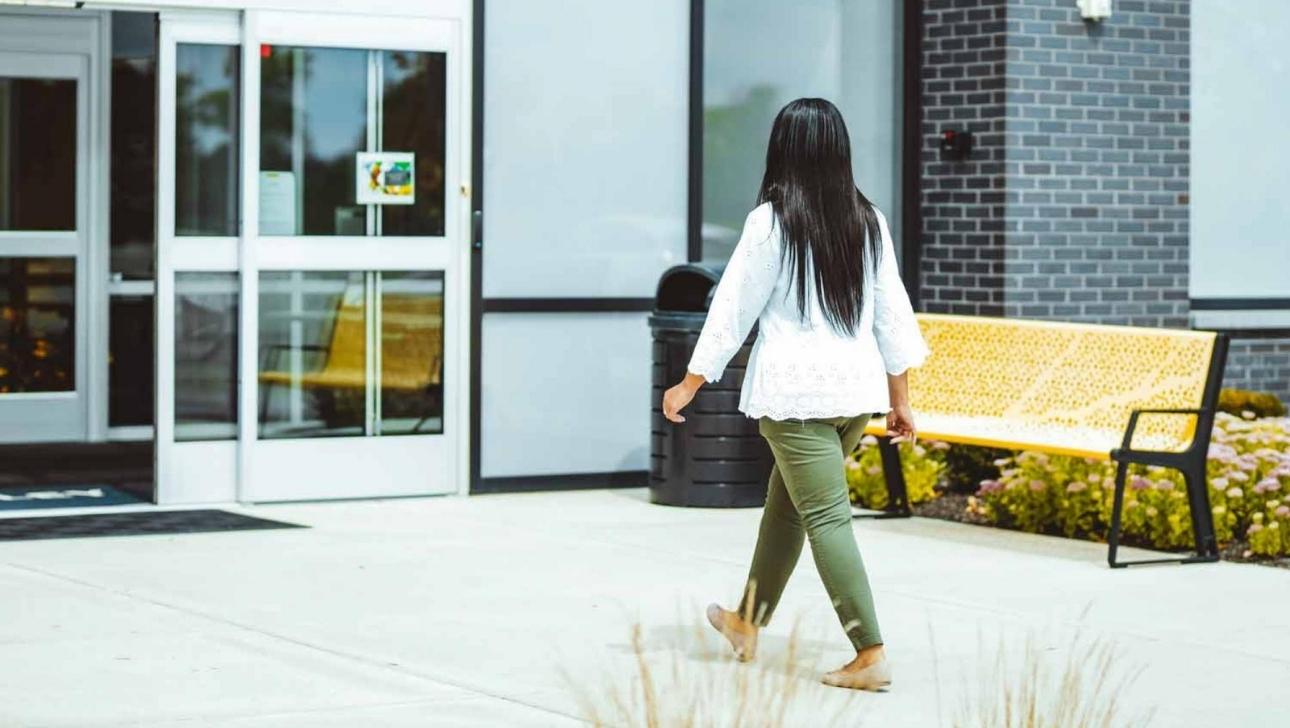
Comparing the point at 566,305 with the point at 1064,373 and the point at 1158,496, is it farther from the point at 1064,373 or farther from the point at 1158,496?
the point at 1158,496

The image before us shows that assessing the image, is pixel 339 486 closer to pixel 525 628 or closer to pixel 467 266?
pixel 467 266

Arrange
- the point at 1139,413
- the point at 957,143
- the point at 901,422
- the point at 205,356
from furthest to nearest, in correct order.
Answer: the point at 957,143 < the point at 205,356 < the point at 1139,413 < the point at 901,422

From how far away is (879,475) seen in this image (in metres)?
11.2

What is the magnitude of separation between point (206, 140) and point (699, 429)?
2.78 m

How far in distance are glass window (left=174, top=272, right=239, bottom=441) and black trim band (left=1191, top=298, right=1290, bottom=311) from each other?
615 centimetres

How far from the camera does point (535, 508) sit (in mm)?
11117

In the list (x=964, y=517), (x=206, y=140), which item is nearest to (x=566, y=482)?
(x=964, y=517)


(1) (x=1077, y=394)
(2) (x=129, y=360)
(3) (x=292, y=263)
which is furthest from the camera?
(2) (x=129, y=360)

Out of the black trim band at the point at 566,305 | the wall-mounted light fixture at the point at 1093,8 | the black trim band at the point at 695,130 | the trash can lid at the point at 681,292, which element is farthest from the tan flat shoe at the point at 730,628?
the wall-mounted light fixture at the point at 1093,8

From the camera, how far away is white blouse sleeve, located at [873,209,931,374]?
680 centimetres

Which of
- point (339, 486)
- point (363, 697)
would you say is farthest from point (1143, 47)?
point (363, 697)

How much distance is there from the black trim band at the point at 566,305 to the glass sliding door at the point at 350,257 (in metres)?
0.26

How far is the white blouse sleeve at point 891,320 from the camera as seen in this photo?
680 centimetres

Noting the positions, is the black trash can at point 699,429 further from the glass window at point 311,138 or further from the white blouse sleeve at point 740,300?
the white blouse sleeve at point 740,300
